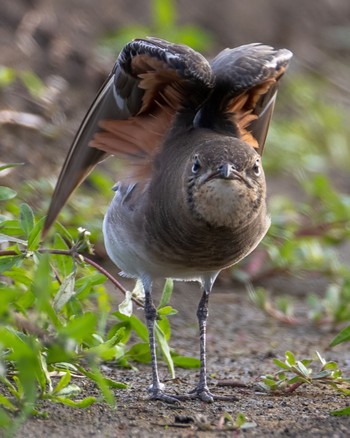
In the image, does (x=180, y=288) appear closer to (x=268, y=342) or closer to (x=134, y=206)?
(x=268, y=342)

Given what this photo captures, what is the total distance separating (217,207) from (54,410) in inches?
45.2

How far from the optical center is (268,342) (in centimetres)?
634

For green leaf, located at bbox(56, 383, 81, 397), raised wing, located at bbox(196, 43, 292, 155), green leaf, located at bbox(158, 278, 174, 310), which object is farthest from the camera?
raised wing, located at bbox(196, 43, 292, 155)

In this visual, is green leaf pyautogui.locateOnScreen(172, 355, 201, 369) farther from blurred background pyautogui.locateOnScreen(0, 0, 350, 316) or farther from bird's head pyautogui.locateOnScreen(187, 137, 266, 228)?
blurred background pyautogui.locateOnScreen(0, 0, 350, 316)

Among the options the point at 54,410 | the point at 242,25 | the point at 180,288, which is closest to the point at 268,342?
the point at 180,288

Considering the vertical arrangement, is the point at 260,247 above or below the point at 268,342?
above

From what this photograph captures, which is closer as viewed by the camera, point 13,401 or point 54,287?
point 13,401

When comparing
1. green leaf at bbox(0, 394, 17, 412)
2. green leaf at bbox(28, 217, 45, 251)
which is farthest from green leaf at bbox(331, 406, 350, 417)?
green leaf at bbox(28, 217, 45, 251)

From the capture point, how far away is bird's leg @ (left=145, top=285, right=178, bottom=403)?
15.9ft

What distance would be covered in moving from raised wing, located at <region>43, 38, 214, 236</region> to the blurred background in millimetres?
728

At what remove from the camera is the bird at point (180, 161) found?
4.81 m

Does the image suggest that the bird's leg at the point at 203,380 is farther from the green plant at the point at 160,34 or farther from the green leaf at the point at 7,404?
the green plant at the point at 160,34

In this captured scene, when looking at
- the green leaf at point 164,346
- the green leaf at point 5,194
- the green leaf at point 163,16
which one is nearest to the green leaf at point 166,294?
the green leaf at point 164,346

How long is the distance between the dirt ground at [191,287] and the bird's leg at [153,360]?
70mm
